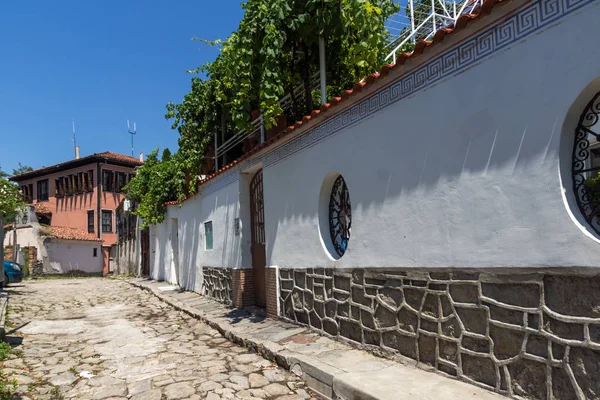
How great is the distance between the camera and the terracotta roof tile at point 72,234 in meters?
28.5

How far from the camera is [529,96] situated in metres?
3.17

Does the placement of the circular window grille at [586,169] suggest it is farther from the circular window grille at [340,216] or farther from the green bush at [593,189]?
the circular window grille at [340,216]

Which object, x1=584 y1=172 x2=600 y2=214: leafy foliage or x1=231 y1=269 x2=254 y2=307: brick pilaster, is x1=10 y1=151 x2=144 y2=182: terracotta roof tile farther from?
x1=584 y1=172 x2=600 y2=214: leafy foliage

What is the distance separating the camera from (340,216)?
5.78 m

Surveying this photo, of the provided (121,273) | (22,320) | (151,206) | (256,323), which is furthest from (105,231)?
(256,323)

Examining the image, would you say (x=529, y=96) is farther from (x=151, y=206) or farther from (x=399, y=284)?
(x=151, y=206)

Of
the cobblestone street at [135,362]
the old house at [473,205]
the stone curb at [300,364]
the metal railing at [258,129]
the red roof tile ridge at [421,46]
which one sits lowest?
the cobblestone street at [135,362]

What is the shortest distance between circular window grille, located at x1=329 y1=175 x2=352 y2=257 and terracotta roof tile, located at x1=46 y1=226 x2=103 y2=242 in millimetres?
27464

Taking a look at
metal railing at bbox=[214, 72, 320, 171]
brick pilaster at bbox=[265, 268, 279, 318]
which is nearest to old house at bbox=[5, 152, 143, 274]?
metal railing at bbox=[214, 72, 320, 171]

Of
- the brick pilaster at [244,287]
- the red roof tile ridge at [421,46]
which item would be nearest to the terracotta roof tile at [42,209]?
the brick pilaster at [244,287]

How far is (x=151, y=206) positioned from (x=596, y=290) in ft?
49.9

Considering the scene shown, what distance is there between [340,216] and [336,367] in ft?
6.46

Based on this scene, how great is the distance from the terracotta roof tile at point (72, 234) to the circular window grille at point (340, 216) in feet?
90.1

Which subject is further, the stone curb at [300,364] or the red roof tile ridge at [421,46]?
the stone curb at [300,364]
